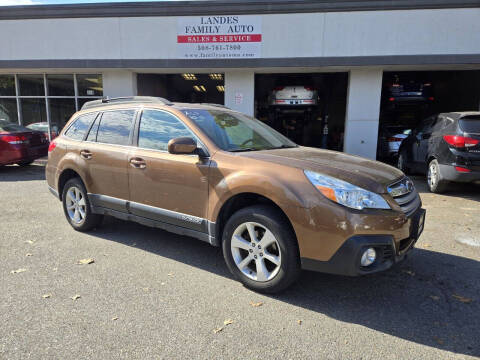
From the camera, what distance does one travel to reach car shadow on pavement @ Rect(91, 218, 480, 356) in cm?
262

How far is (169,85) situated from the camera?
58.5 feet

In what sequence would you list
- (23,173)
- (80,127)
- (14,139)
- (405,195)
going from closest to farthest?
(405,195) → (80,127) → (14,139) → (23,173)

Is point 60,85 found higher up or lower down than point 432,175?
higher up

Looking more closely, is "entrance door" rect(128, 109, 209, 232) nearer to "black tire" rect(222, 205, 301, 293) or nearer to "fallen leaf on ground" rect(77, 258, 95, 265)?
"black tire" rect(222, 205, 301, 293)

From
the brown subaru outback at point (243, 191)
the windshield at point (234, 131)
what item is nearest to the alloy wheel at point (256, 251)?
the brown subaru outback at point (243, 191)

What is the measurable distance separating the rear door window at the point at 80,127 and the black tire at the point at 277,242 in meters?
2.81

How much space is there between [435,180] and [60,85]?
1368 cm

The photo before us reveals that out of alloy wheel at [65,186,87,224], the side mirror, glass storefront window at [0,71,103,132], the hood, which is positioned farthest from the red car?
the hood

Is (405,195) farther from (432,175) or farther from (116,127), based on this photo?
(432,175)

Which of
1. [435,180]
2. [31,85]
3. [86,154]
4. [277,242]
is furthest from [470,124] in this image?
[31,85]

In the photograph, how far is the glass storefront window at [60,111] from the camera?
45.1 ft

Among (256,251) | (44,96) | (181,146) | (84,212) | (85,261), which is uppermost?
(44,96)

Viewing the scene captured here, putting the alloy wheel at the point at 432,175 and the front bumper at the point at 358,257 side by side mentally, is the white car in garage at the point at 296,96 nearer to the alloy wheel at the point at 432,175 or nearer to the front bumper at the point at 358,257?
the alloy wheel at the point at 432,175

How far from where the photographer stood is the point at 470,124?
6.50 m
